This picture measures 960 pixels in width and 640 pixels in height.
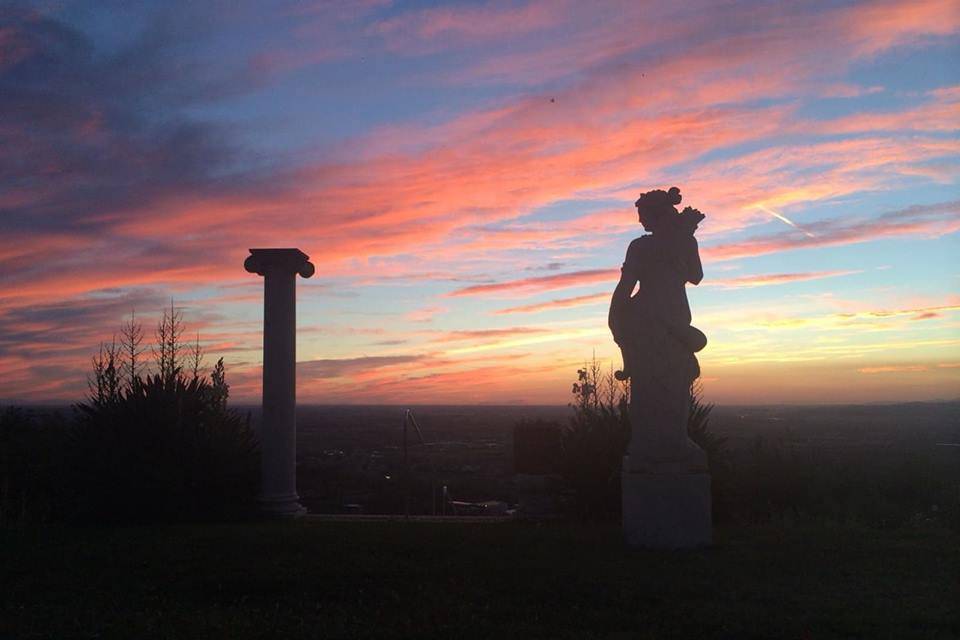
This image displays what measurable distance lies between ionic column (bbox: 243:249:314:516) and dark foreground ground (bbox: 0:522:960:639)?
224 cm

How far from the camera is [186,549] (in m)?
9.24

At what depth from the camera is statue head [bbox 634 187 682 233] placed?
9.99 meters

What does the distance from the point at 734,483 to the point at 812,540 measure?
10.7 ft

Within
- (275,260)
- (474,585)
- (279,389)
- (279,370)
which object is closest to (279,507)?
(279,389)

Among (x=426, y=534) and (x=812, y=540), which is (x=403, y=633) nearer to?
(x=426, y=534)

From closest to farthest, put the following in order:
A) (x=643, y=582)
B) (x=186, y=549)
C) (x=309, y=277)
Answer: (x=643, y=582) < (x=186, y=549) < (x=309, y=277)

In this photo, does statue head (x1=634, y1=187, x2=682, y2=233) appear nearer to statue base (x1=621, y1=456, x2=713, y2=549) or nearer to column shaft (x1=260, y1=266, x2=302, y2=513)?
statue base (x1=621, y1=456, x2=713, y2=549)

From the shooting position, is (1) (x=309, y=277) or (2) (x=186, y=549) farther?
(1) (x=309, y=277)

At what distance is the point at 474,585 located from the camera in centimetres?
735

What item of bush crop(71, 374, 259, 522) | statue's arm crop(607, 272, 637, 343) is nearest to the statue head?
statue's arm crop(607, 272, 637, 343)

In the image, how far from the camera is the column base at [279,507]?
12539 millimetres

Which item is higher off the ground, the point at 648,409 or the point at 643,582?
the point at 648,409

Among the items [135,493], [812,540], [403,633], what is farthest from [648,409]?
[135,493]

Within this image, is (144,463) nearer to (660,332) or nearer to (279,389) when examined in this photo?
(279,389)
